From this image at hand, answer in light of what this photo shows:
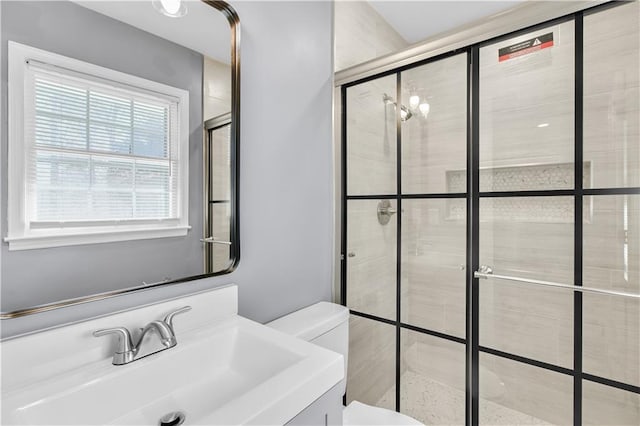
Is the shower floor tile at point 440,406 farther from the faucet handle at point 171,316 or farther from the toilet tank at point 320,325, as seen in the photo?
the faucet handle at point 171,316

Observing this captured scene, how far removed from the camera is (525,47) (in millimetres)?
1175

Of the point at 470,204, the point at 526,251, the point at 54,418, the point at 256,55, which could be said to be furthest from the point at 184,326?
the point at 526,251

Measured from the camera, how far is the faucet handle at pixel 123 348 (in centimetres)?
77

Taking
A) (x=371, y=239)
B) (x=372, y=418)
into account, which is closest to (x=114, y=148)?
(x=371, y=239)

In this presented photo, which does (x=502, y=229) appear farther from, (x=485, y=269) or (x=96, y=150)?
(x=96, y=150)

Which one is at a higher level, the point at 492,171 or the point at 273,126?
the point at 273,126

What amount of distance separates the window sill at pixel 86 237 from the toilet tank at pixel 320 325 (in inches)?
21.2

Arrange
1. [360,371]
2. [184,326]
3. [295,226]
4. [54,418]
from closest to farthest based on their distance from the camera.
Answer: [54,418] → [184,326] → [295,226] → [360,371]

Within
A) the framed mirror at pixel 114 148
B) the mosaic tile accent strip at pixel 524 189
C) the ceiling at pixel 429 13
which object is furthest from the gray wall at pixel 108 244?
the ceiling at pixel 429 13

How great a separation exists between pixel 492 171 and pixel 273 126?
89cm


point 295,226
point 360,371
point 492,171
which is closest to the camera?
point 492,171

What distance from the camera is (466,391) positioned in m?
1.32

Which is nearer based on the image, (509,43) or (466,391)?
(509,43)

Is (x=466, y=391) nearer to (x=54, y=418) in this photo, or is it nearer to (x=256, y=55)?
(x=54, y=418)
